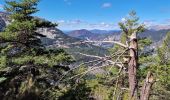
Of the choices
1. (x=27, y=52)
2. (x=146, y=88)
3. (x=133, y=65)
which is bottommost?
(x=27, y=52)

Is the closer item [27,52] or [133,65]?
[133,65]

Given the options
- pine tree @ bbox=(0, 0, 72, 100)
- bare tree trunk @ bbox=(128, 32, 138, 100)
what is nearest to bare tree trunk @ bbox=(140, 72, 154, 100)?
bare tree trunk @ bbox=(128, 32, 138, 100)

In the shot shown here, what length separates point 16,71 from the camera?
30969 mm

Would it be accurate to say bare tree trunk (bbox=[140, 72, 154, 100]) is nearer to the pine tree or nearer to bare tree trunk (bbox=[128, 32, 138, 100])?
bare tree trunk (bbox=[128, 32, 138, 100])

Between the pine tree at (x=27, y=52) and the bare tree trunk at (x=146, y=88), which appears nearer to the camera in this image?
the bare tree trunk at (x=146, y=88)

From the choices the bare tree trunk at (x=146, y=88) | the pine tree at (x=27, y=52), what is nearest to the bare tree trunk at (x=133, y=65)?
the bare tree trunk at (x=146, y=88)

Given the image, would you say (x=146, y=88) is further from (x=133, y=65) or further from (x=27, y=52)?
(x=27, y=52)

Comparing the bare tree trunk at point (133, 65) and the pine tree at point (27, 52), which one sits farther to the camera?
the pine tree at point (27, 52)

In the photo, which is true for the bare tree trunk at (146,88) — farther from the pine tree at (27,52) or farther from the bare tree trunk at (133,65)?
the pine tree at (27,52)

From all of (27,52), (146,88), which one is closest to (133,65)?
(146,88)

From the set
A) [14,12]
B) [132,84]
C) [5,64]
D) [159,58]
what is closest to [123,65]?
[132,84]

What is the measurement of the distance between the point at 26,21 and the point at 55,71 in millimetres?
5541

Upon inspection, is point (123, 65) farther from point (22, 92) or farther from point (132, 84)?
point (22, 92)

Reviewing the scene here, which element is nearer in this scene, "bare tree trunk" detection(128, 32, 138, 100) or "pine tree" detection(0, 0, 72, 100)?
"bare tree trunk" detection(128, 32, 138, 100)
